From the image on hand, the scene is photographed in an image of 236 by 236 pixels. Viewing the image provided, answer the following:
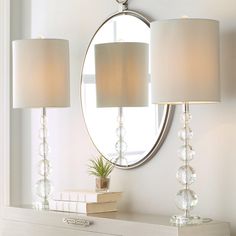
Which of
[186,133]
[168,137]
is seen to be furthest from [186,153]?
[168,137]

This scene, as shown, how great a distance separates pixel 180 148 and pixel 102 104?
553 millimetres

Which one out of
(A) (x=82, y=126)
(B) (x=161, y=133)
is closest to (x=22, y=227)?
(A) (x=82, y=126)

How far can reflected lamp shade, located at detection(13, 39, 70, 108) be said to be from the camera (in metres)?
3.47

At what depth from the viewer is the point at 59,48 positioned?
11.5ft

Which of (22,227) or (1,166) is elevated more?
(1,166)

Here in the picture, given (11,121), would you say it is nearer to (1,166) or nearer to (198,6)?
→ (1,166)

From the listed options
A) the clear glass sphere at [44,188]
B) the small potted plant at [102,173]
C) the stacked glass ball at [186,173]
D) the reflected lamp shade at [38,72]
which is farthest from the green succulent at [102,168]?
the stacked glass ball at [186,173]

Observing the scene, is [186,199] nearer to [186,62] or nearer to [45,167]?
[186,62]

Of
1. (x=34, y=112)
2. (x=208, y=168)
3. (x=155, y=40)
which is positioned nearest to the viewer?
(x=155, y=40)

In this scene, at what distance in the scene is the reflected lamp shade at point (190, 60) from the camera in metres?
2.75

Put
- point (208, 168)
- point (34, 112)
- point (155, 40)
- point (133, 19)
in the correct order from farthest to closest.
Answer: point (34, 112)
point (133, 19)
point (208, 168)
point (155, 40)

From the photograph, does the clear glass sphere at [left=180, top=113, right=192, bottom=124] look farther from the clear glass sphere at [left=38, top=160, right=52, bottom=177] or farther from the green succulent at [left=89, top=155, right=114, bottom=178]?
the clear glass sphere at [left=38, top=160, right=52, bottom=177]

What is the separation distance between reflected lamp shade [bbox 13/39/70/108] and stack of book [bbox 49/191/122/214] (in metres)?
0.48

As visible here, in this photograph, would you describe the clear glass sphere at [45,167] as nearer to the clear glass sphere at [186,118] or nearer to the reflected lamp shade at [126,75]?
the reflected lamp shade at [126,75]
